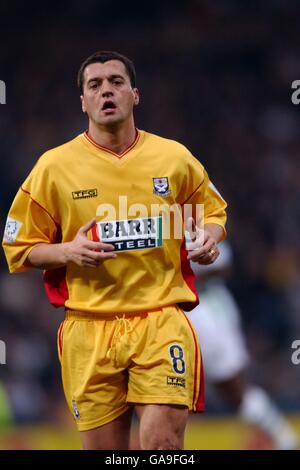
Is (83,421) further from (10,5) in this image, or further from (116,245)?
(10,5)

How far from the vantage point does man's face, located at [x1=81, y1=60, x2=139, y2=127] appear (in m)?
5.55

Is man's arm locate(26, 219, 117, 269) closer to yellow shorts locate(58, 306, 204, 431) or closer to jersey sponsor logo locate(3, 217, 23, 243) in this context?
jersey sponsor logo locate(3, 217, 23, 243)

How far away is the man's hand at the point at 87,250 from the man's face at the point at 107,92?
21.7 inches

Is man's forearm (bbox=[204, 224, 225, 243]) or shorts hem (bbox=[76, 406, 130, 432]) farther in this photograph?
man's forearm (bbox=[204, 224, 225, 243])

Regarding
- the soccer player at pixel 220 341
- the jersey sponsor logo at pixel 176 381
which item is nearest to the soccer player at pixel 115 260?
the jersey sponsor logo at pixel 176 381

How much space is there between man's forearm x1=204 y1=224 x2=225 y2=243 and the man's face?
67 cm

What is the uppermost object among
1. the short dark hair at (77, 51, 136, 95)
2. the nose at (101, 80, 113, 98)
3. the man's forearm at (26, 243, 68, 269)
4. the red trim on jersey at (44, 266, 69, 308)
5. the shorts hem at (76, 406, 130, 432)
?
the short dark hair at (77, 51, 136, 95)

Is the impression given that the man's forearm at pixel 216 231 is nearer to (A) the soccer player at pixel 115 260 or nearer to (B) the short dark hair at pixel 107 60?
(A) the soccer player at pixel 115 260

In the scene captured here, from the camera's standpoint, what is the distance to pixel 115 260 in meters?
5.55

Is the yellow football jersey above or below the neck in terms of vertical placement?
below

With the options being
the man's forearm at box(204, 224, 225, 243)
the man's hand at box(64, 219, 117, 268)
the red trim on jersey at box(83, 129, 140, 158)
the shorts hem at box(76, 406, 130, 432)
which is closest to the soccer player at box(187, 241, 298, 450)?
the man's forearm at box(204, 224, 225, 243)

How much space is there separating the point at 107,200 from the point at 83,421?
1070 mm

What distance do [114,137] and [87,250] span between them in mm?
682

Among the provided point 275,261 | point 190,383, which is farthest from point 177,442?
point 275,261
